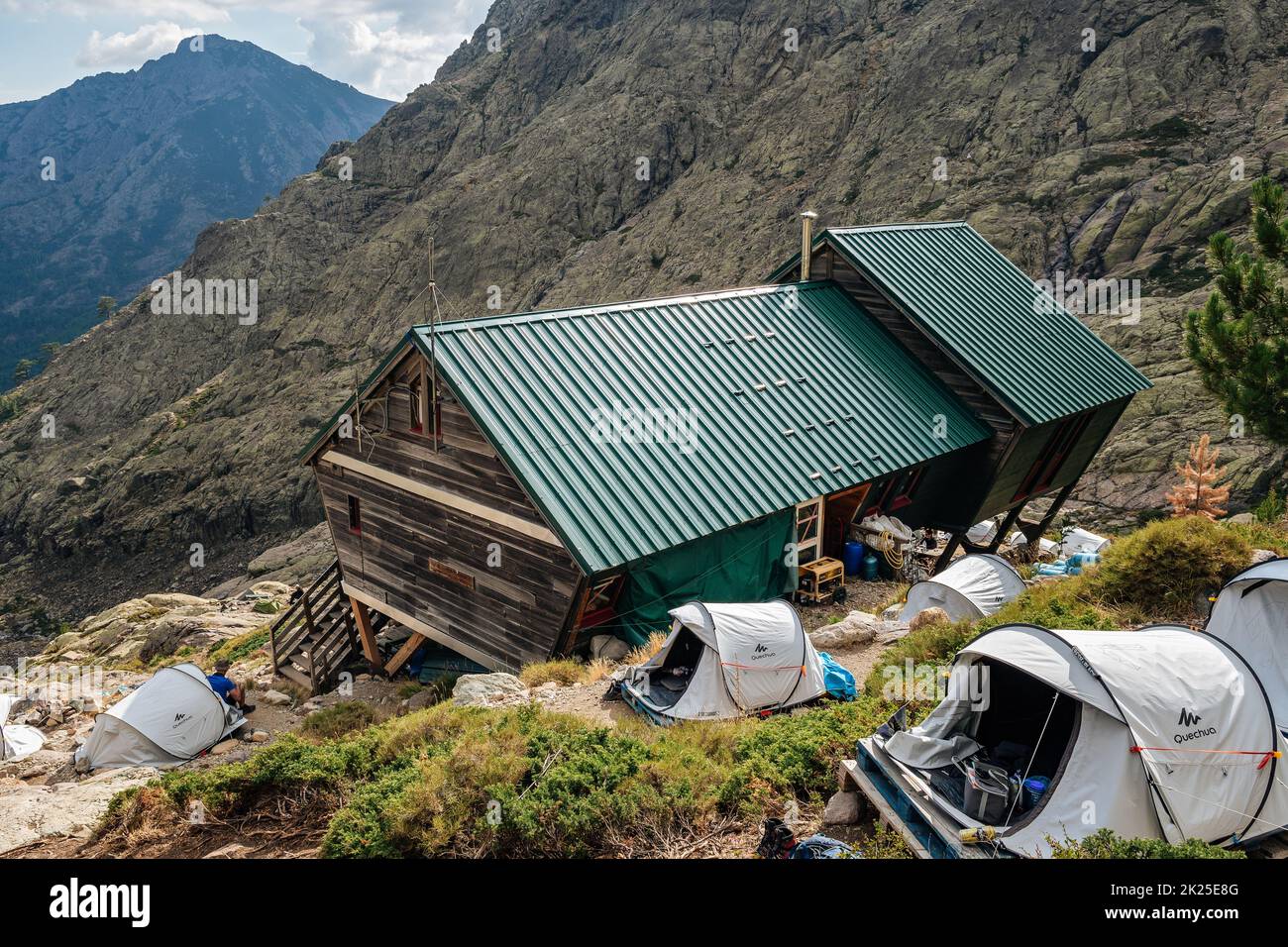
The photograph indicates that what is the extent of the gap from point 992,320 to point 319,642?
1827cm

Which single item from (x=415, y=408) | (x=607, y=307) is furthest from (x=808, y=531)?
(x=415, y=408)

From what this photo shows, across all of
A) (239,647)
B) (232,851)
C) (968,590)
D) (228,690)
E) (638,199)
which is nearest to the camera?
(232,851)

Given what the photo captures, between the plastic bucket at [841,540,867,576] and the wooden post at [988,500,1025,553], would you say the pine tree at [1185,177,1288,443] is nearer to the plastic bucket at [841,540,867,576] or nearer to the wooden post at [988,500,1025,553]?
the wooden post at [988,500,1025,553]

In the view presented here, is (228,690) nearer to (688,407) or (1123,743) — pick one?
(688,407)

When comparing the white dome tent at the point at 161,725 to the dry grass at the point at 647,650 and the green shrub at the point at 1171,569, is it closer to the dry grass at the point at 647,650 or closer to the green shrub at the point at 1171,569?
the dry grass at the point at 647,650

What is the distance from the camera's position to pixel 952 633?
1278 cm

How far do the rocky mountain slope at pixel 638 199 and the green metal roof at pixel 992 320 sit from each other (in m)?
11.9

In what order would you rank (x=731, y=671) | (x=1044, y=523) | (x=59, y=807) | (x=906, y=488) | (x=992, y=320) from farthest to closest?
(x=1044, y=523) < (x=992, y=320) < (x=906, y=488) < (x=731, y=671) < (x=59, y=807)

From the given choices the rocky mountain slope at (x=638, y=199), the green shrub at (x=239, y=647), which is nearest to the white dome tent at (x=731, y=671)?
the green shrub at (x=239, y=647)

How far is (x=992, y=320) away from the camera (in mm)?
22719

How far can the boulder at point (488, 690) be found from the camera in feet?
44.2

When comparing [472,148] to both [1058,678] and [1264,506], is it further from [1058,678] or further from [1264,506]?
[1058,678]

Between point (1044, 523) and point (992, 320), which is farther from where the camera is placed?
point (1044, 523)
